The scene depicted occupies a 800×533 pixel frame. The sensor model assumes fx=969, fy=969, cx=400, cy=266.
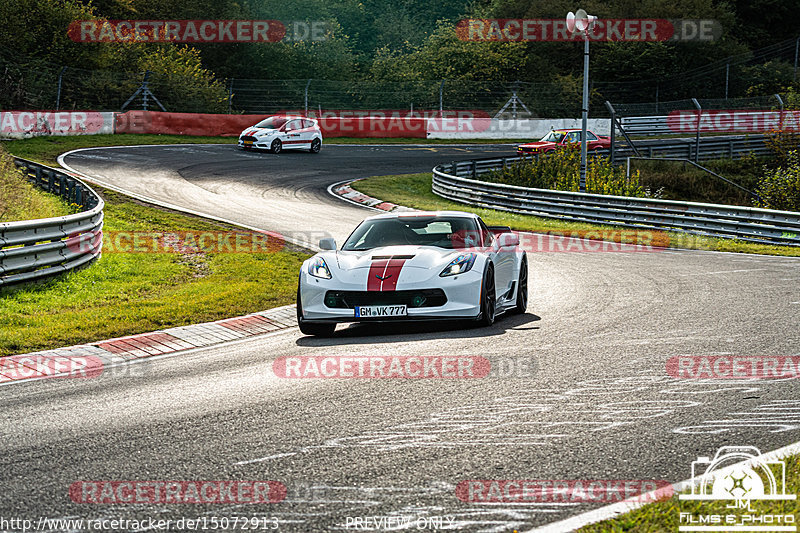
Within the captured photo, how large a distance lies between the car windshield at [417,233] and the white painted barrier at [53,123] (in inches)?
1055

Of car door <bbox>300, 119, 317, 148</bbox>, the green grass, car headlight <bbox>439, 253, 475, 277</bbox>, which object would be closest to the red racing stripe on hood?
car headlight <bbox>439, 253, 475, 277</bbox>

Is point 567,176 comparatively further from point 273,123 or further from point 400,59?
point 400,59

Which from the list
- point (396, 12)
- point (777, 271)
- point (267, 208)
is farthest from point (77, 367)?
point (396, 12)

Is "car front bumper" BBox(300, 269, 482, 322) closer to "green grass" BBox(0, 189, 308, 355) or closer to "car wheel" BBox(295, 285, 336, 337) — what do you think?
"car wheel" BBox(295, 285, 336, 337)

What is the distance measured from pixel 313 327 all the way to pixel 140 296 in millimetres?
3618

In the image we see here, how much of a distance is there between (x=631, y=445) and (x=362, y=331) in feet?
17.5

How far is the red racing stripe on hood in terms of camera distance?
10281mm

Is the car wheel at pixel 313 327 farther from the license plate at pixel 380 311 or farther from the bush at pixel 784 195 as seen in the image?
the bush at pixel 784 195

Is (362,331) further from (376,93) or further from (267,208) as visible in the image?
(376,93)

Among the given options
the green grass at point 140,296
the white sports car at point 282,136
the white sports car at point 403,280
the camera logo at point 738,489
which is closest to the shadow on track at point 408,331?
the white sports car at point 403,280

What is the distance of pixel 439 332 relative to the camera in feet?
34.6

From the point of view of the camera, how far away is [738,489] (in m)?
4.88

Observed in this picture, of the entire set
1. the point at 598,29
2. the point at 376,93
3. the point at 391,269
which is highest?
the point at 598,29

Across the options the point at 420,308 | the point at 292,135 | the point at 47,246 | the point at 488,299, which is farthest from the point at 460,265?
the point at 292,135
